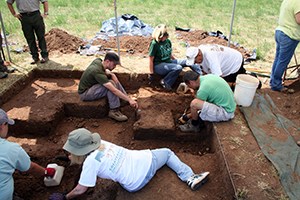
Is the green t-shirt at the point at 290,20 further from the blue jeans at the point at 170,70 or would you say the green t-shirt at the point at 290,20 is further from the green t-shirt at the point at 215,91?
the green t-shirt at the point at 215,91

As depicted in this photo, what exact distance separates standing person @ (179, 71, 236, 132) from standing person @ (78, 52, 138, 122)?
3.26 ft

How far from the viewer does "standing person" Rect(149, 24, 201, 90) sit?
479 centimetres

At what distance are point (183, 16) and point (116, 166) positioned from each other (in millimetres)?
8559

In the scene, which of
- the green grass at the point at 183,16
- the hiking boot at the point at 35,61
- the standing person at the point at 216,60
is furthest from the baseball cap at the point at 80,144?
the green grass at the point at 183,16

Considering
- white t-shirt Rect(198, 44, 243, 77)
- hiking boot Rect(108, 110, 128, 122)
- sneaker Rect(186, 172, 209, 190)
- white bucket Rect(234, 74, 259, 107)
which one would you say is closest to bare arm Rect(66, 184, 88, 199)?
sneaker Rect(186, 172, 209, 190)

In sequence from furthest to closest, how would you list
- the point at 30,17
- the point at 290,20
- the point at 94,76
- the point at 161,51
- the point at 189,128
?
the point at 30,17, the point at 161,51, the point at 290,20, the point at 94,76, the point at 189,128

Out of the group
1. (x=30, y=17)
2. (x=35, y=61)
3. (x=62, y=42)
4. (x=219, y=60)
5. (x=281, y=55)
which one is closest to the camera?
(x=219, y=60)

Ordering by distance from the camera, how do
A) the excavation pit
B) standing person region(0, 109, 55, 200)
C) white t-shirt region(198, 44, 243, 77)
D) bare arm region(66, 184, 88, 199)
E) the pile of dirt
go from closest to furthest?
standing person region(0, 109, 55, 200) → bare arm region(66, 184, 88, 199) → the excavation pit → white t-shirt region(198, 44, 243, 77) → the pile of dirt

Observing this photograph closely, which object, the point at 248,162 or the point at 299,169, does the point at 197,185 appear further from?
the point at 299,169

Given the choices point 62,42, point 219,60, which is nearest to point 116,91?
point 219,60

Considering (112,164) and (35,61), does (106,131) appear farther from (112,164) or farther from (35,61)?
(35,61)

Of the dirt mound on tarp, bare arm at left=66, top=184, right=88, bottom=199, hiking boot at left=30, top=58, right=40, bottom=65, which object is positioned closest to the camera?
bare arm at left=66, top=184, right=88, bottom=199

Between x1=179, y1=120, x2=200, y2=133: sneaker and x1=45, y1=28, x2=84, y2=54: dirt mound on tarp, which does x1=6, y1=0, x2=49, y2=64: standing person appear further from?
x1=179, y1=120, x2=200, y2=133: sneaker

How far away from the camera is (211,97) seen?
3551 mm
